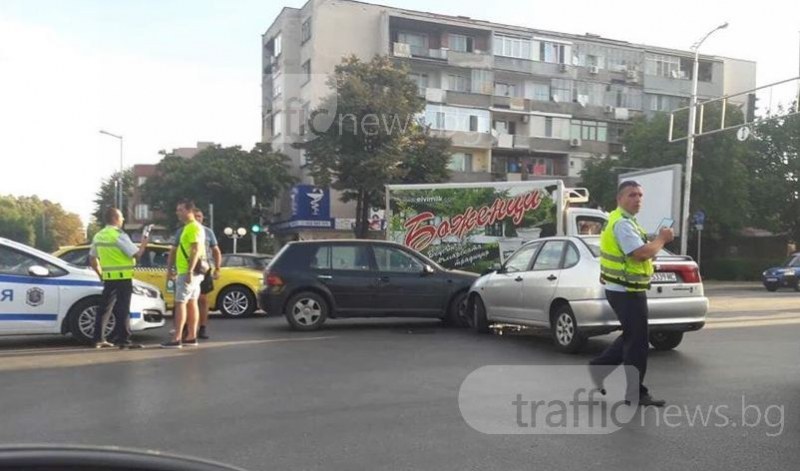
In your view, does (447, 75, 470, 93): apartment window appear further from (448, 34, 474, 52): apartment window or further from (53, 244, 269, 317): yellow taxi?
(53, 244, 269, 317): yellow taxi

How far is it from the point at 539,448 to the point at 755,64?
60503mm

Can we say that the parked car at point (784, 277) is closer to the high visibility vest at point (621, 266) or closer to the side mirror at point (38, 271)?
the high visibility vest at point (621, 266)

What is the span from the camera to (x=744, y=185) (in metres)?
37.1

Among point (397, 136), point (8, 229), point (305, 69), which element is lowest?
point (8, 229)

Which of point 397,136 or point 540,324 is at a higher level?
point 397,136

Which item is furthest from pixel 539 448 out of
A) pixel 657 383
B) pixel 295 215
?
pixel 295 215

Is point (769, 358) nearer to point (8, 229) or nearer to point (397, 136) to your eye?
point (397, 136)

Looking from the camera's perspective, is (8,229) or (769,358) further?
(8,229)

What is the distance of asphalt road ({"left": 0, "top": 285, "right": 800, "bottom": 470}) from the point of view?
4539mm

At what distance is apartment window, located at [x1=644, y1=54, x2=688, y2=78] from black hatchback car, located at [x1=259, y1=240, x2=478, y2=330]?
44911 millimetres

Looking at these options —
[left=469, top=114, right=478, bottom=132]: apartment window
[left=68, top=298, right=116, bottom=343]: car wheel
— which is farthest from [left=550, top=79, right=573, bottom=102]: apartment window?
[left=68, top=298, right=116, bottom=343]: car wheel

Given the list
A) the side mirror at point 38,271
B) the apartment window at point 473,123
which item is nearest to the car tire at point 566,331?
the side mirror at point 38,271

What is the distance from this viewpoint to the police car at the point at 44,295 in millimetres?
8680

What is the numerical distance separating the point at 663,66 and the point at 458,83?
17220mm
